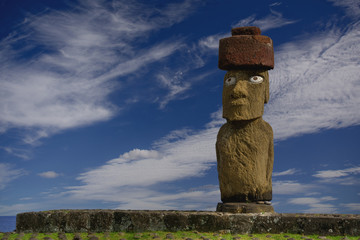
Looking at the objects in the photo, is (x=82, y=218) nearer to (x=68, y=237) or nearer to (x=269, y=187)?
(x=68, y=237)

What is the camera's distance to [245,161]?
11.3m

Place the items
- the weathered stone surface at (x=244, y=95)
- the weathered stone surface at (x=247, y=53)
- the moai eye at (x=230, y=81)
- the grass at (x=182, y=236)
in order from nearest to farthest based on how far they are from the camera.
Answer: the grass at (x=182, y=236) < the weathered stone surface at (x=244, y=95) < the weathered stone surface at (x=247, y=53) < the moai eye at (x=230, y=81)

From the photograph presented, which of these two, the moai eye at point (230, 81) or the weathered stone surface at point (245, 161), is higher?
the moai eye at point (230, 81)

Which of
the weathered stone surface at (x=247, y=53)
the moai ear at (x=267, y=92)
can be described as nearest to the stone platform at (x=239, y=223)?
the moai ear at (x=267, y=92)

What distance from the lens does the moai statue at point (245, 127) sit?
11320mm

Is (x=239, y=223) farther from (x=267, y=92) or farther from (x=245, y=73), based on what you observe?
(x=245, y=73)

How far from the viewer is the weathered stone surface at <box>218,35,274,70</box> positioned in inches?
455

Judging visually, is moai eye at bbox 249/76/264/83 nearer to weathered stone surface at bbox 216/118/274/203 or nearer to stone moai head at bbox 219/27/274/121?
stone moai head at bbox 219/27/274/121

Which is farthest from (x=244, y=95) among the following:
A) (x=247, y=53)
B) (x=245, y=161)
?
(x=245, y=161)

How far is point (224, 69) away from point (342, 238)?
5.81 metres

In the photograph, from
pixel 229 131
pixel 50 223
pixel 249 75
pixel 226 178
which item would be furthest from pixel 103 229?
pixel 249 75

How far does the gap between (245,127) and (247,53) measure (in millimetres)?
2189

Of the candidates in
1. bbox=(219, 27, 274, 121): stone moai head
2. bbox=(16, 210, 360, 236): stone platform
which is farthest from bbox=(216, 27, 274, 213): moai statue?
bbox=(16, 210, 360, 236): stone platform

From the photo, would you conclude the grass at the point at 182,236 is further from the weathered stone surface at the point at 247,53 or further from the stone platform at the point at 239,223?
the weathered stone surface at the point at 247,53
